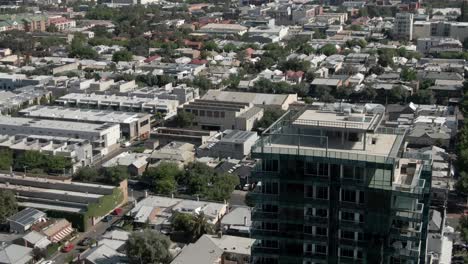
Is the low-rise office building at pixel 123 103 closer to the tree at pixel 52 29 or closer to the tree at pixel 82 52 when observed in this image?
the tree at pixel 82 52

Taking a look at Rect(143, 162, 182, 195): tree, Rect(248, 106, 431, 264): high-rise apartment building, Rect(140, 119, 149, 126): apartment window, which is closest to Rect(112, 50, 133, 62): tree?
Rect(140, 119, 149, 126): apartment window

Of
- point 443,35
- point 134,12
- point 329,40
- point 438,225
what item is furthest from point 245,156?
point 134,12

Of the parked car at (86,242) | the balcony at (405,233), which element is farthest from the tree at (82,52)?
the balcony at (405,233)

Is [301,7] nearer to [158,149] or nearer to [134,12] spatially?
[134,12]

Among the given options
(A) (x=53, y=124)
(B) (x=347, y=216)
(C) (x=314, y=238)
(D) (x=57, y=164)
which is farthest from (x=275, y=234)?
(A) (x=53, y=124)

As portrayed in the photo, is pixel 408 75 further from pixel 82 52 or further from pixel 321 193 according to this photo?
pixel 321 193

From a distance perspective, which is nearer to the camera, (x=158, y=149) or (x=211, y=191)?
(x=211, y=191)
